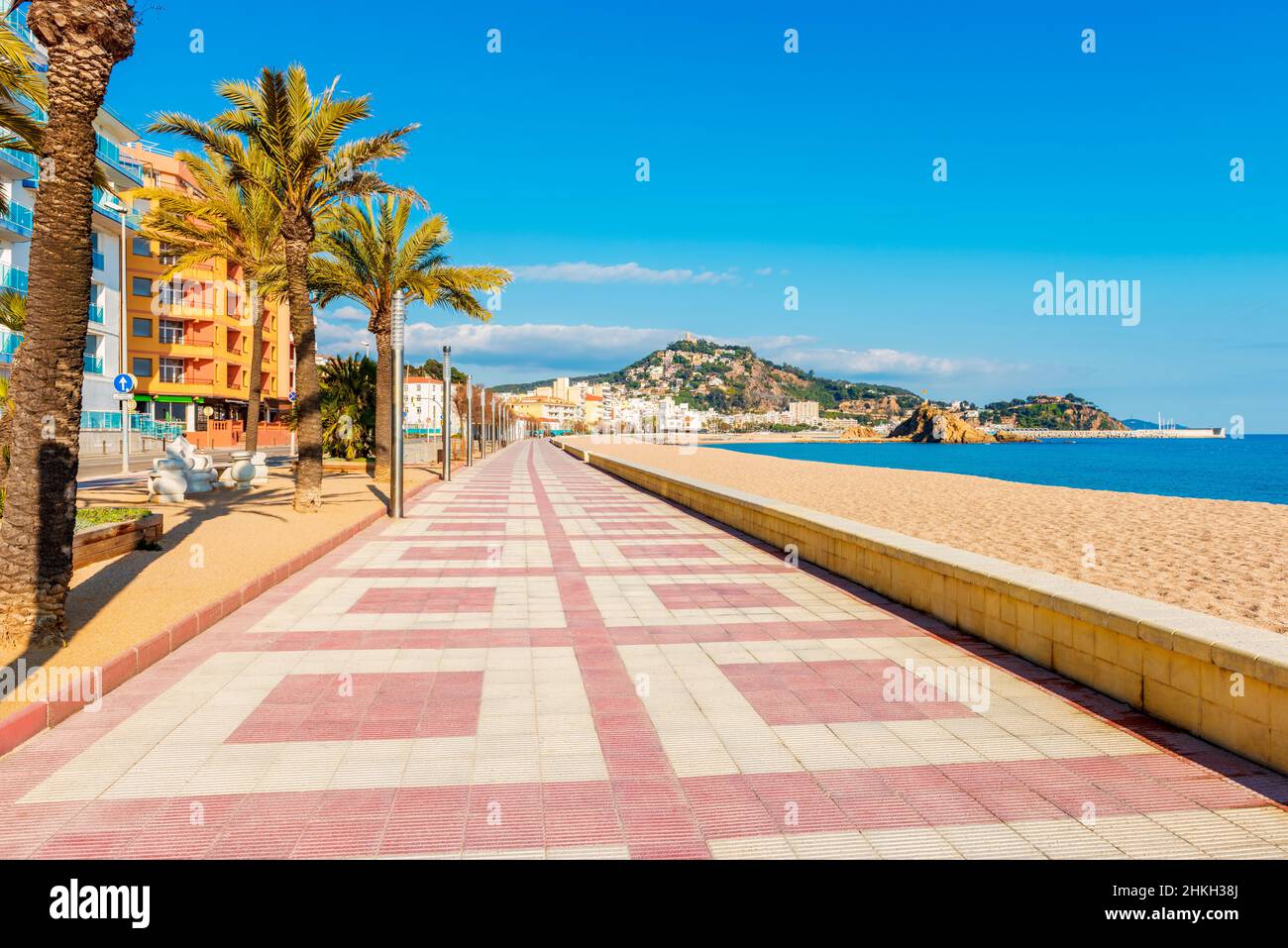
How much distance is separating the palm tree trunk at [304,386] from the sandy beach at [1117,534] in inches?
386

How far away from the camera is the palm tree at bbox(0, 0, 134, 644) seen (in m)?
5.87

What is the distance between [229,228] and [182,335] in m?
34.1

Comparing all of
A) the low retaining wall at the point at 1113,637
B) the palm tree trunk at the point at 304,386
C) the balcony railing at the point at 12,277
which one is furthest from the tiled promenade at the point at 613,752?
the balcony railing at the point at 12,277

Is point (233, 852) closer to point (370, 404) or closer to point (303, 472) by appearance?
point (303, 472)

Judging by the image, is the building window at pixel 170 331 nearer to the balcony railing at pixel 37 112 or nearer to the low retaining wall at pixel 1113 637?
the balcony railing at pixel 37 112

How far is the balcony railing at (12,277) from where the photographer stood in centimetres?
3489

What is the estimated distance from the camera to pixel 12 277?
35.6 meters

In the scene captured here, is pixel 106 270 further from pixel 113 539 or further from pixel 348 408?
pixel 113 539

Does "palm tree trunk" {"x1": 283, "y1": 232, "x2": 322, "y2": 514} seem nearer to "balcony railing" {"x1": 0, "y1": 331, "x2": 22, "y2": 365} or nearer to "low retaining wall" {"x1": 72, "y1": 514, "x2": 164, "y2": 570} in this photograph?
"low retaining wall" {"x1": 72, "y1": 514, "x2": 164, "y2": 570}

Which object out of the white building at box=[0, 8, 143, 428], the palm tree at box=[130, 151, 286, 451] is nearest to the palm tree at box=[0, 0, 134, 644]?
the palm tree at box=[130, 151, 286, 451]

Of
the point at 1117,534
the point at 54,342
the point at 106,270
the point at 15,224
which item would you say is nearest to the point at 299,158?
the point at 54,342

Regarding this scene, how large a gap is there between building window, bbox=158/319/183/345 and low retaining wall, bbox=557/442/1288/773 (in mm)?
56045
